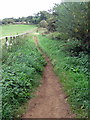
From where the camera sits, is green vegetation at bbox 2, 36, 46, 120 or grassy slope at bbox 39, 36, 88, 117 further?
grassy slope at bbox 39, 36, 88, 117

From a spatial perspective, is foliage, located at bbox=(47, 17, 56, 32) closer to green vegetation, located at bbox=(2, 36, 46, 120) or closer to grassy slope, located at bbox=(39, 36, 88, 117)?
grassy slope, located at bbox=(39, 36, 88, 117)

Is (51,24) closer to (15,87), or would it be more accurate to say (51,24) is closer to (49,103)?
(15,87)

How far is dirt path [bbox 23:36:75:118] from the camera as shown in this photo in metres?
4.68

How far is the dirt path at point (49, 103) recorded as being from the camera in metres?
4.68

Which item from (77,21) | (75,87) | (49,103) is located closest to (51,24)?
(77,21)

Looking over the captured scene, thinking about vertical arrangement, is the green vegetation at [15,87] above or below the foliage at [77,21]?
below

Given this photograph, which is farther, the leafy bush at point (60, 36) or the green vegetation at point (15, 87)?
the leafy bush at point (60, 36)

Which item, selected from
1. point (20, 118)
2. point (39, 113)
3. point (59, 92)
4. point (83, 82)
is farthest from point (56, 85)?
point (20, 118)

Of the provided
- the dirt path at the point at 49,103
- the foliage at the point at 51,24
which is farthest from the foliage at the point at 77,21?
the foliage at the point at 51,24

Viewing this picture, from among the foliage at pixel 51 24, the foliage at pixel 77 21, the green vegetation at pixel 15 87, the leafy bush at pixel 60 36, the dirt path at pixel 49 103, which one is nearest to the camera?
the green vegetation at pixel 15 87

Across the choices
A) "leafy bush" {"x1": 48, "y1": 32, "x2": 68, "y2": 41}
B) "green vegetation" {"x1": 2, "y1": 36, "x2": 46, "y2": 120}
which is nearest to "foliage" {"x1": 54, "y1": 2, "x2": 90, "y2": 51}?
"leafy bush" {"x1": 48, "y1": 32, "x2": 68, "y2": 41}

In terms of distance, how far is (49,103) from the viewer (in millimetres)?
5367

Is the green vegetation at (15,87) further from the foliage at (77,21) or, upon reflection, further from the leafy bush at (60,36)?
the leafy bush at (60,36)

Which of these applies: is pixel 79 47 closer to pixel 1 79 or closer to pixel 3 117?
pixel 1 79
